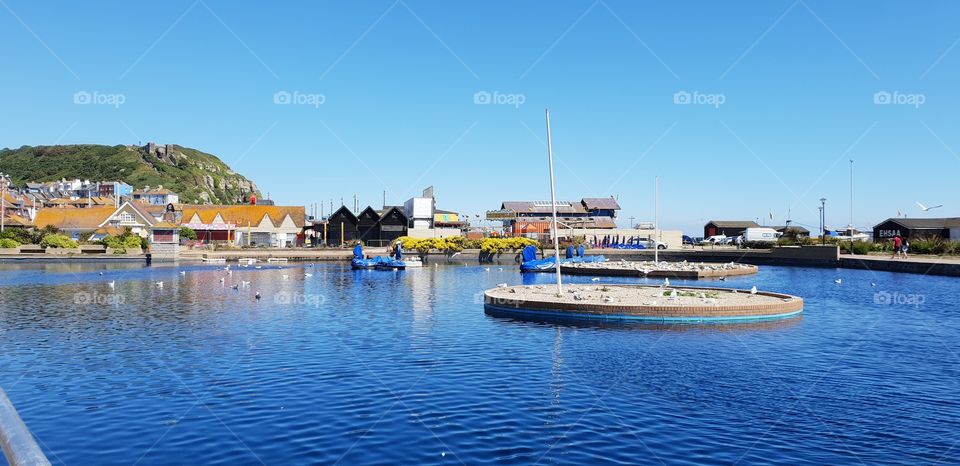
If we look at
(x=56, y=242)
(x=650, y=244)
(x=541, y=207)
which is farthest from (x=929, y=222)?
(x=56, y=242)

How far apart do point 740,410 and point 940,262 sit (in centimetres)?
6859

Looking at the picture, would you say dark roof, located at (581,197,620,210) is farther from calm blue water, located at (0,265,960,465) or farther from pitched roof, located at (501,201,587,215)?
calm blue water, located at (0,265,960,465)

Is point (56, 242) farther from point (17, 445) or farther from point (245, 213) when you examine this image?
point (17, 445)

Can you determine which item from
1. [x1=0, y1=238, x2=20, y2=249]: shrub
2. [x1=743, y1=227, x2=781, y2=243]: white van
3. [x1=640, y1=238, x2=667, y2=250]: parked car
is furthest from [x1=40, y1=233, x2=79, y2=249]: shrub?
[x1=743, y1=227, x2=781, y2=243]: white van

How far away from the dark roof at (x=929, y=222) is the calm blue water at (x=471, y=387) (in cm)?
8216

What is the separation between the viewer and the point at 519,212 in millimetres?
162000

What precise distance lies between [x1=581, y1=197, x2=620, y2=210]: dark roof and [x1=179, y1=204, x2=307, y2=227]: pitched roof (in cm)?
6790

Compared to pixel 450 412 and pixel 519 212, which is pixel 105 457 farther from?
pixel 519 212

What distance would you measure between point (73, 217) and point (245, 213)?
2961cm

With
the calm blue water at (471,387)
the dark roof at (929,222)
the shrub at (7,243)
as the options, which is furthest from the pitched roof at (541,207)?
the calm blue water at (471,387)

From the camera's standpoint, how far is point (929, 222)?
110875 mm

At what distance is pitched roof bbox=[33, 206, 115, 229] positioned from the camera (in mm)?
117919

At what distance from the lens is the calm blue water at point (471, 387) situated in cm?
1486

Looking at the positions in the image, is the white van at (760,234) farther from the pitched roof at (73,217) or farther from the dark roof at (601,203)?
the pitched roof at (73,217)
